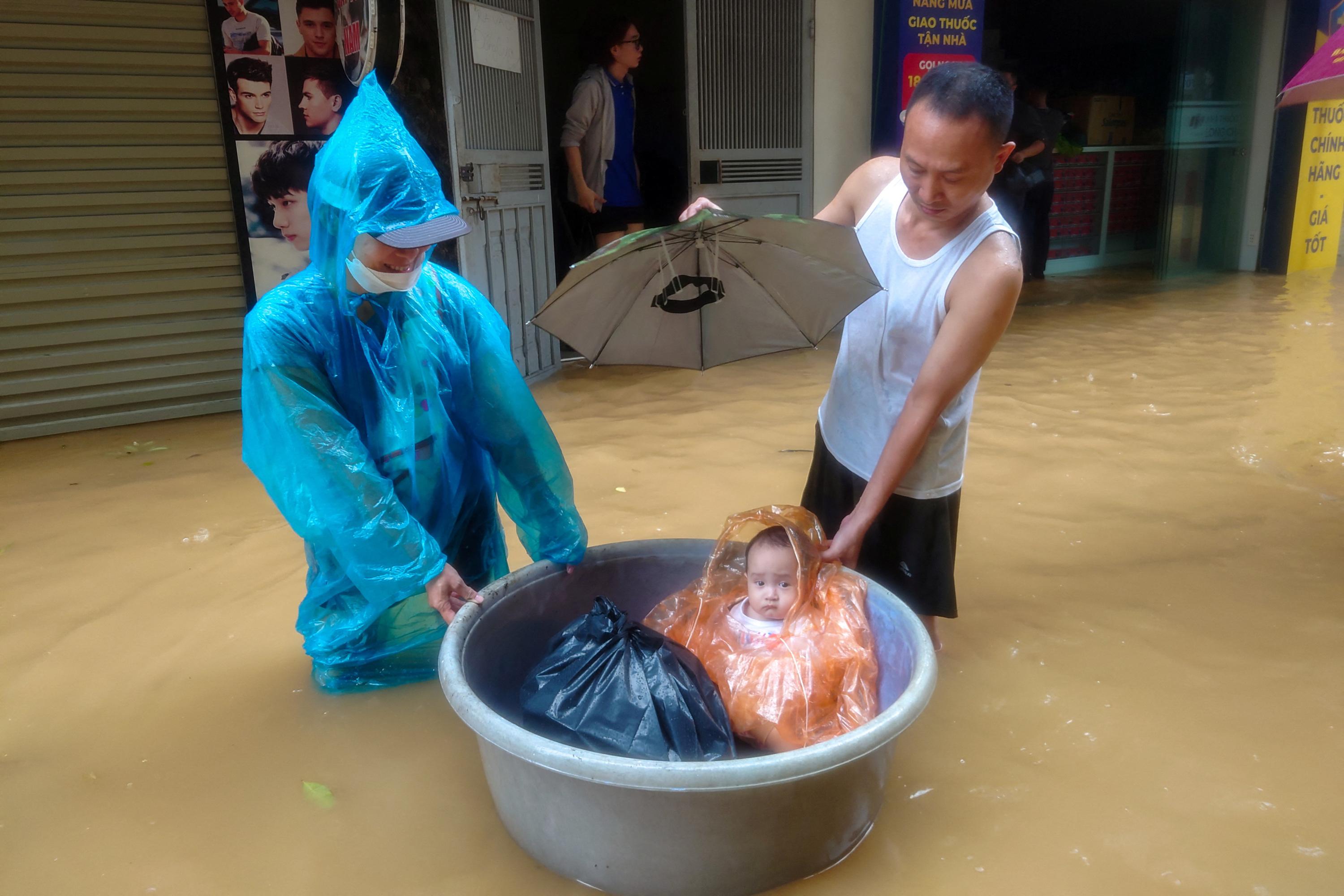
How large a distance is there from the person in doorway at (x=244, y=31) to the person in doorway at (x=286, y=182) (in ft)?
1.40

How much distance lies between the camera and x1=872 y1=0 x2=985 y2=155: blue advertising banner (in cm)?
646

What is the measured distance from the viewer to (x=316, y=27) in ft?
14.4

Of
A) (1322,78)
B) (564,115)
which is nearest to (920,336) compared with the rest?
(1322,78)

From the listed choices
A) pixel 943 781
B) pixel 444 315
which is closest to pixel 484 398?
pixel 444 315

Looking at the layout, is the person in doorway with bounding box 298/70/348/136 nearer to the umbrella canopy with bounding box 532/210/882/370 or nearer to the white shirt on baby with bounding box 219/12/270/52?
the white shirt on baby with bounding box 219/12/270/52

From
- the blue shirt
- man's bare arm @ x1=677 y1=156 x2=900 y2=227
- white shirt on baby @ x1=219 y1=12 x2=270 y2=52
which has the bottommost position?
man's bare arm @ x1=677 y1=156 x2=900 y2=227

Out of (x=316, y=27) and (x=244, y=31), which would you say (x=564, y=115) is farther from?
(x=244, y=31)

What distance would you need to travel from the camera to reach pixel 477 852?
1.80 metres

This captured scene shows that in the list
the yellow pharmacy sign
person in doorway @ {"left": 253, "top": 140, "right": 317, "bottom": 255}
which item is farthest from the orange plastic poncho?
the yellow pharmacy sign

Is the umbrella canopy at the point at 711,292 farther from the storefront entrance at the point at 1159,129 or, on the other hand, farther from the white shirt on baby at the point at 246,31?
the storefront entrance at the point at 1159,129

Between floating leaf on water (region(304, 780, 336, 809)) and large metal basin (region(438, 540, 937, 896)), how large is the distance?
38cm

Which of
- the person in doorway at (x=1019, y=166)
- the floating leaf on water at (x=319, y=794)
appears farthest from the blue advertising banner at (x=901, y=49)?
the floating leaf on water at (x=319, y=794)

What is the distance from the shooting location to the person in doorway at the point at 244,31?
4.31 meters

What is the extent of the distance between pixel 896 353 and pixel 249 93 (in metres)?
3.74
